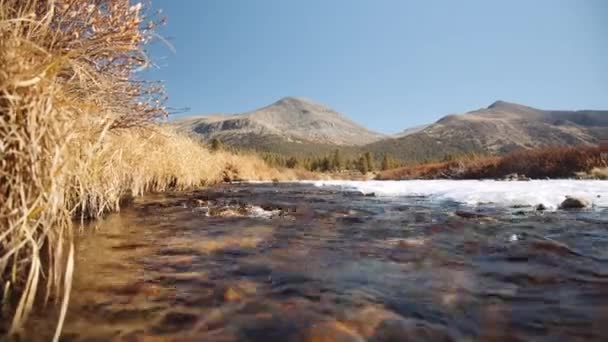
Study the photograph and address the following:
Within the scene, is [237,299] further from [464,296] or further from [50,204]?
[464,296]

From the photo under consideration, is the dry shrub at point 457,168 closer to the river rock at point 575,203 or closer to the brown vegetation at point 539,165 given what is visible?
the brown vegetation at point 539,165

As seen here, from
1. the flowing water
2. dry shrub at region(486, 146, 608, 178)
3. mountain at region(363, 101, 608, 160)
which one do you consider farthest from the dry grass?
mountain at region(363, 101, 608, 160)

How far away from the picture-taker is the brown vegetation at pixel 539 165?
16.9 meters

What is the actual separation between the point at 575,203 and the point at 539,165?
1621cm

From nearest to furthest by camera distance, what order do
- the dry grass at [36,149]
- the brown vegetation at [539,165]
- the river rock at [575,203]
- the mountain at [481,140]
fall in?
the dry grass at [36,149] → the river rock at [575,203] → the brown vegetation at [539,165] → the mountain at [481,140]

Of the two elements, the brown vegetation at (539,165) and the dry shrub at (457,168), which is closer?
the brown vegetation at (539,165)

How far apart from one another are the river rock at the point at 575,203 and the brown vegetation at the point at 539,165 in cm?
1074

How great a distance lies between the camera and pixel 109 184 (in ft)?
18.2

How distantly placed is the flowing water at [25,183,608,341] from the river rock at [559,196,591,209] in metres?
2.06

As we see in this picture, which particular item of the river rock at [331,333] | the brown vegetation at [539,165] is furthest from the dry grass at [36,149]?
the brown vegetation at [539,165]

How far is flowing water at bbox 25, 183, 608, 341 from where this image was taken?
5.77ft

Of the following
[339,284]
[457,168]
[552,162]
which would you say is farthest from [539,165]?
[339,284]

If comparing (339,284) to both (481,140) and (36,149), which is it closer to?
(36,149)

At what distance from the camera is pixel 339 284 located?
2.45 m
